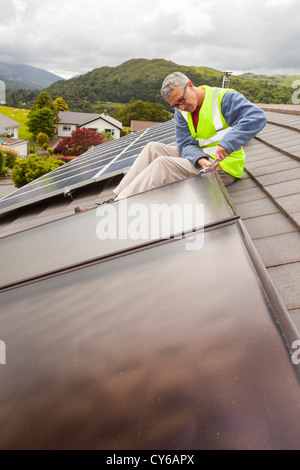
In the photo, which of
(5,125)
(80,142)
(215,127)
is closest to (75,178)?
(215,127)

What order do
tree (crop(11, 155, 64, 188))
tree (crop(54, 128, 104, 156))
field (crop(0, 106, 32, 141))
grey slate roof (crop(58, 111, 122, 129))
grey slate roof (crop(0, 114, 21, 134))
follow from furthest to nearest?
field (crop(0, 106, 32, 141))
grey slate roof (crop(58, 111, 122, 129))
grey slate roof (crop(0, 114, 21, 134))
tree (crop(54, 128, 104, 156))
tree (crop(11, 155, 64, 188))

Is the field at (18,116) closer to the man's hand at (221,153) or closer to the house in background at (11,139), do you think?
the house in background at (11,139)

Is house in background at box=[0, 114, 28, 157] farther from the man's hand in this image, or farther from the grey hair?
the man's hand

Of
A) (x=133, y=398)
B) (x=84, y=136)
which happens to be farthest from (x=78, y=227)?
(x=84, y=136)

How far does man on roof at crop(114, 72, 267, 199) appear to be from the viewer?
317 cm

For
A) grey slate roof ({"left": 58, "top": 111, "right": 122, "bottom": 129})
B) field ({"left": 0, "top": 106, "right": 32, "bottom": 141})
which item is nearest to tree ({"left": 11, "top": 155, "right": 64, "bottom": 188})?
grey slate roof ({"left": 58, "top": 111, "right": 122, "bottom": 129})

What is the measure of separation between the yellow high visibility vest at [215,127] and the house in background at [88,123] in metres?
69.5

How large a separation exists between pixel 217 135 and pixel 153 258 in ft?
8.07

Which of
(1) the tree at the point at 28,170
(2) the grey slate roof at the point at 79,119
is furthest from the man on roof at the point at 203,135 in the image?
(2) the grey slate roof at the point at 79,119

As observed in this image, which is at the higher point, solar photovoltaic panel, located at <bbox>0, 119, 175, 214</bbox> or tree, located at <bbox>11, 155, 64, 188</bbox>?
solar photovoltaic panel, located at <bbox>0, 119, 175, 214</bbox>

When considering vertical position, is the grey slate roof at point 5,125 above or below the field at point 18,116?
below

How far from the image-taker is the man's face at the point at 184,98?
11.2 feet

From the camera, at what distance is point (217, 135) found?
11.7ft

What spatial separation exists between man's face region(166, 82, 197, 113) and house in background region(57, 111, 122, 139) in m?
69.5
